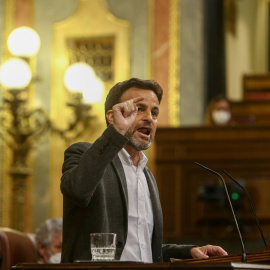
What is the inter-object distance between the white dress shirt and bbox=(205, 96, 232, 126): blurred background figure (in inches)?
248

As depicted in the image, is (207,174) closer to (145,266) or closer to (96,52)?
(96,52)

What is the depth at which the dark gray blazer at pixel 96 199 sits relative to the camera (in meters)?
2.32

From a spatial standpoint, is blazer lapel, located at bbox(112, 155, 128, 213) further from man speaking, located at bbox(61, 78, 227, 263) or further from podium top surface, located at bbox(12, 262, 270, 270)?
podium top surface, located at bbox(12, 262, 270, 270)

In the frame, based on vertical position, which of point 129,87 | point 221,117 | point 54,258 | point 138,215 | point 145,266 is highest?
point 221,117

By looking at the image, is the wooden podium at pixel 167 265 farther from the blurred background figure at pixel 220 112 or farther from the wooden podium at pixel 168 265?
the blurred background figure at pixel 220 112

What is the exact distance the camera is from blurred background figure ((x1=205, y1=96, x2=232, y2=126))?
9008mm

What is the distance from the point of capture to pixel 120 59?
1002 cm

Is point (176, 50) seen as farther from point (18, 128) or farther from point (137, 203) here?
point (137, 203)

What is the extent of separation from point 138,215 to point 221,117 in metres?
6.57

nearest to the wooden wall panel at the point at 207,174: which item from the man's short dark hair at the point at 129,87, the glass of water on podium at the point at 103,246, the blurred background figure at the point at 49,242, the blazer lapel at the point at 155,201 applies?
the blurred background figure at the point at 49,242

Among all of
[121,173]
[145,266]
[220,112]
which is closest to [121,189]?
[121,173]

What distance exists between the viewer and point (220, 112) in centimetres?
900

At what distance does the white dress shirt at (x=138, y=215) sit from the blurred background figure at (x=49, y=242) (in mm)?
1715

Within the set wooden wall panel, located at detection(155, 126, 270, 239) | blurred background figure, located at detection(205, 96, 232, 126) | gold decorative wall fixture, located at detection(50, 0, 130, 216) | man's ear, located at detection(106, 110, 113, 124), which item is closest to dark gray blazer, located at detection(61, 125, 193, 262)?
man's ear, located at detection(106, 110, 113, 124)
